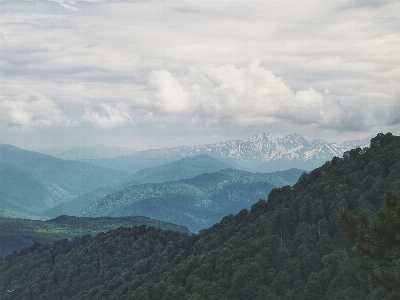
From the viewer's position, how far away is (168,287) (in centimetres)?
15925

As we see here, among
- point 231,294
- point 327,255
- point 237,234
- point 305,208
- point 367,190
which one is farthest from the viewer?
point 237,234

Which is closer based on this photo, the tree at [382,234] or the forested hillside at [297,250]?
the tree at [382,234]

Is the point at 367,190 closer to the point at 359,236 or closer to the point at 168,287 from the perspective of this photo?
the point at 168,287

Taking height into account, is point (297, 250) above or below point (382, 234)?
below

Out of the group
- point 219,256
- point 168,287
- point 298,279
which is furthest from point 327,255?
point 168,287

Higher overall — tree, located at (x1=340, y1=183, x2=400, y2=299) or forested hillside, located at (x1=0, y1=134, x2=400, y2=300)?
tree, located at (x1=340, y1=183, x2=400, y2=299)

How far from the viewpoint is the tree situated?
176 feet

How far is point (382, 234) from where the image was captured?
5481 centimetres

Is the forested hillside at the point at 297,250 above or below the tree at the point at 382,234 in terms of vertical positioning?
below

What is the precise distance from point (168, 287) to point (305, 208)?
41.5 meters

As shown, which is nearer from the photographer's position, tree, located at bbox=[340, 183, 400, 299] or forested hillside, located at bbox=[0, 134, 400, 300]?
tree, located at bbox=[340, 183, 400, 299]

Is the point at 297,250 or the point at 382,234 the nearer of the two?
the point at 382,234

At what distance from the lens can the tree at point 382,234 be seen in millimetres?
53656

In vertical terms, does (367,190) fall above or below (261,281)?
above
